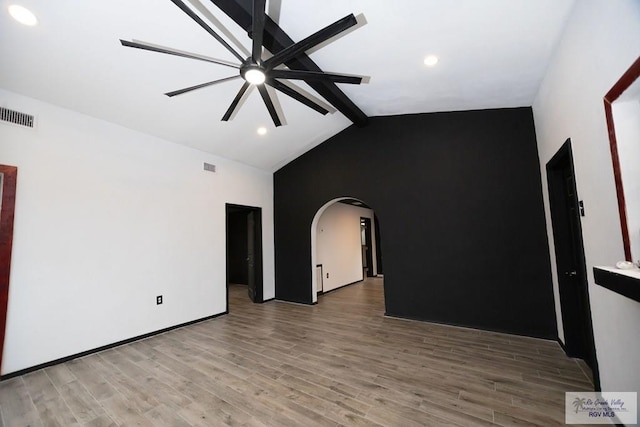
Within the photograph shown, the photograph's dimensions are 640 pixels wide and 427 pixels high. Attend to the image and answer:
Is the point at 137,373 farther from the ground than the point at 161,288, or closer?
closer

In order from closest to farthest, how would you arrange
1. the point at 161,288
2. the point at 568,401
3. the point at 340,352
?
the point at 568,401, the point at 340,352, the point at 161,288

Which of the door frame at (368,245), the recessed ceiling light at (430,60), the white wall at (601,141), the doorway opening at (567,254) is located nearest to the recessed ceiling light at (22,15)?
the recessed ceiling light at (430,60)

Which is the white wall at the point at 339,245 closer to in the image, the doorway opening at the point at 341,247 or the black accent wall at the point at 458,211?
the doorway opening at the point at 341,247

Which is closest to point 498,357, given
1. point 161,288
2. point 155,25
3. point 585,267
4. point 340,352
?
point 585,267

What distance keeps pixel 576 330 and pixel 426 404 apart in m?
2.09

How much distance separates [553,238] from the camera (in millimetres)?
3195

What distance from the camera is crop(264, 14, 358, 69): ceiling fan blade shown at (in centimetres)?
164

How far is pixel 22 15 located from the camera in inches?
84.6

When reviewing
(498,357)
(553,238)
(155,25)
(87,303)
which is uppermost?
(155,25)

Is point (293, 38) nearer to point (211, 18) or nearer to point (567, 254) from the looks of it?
point (211, 18)

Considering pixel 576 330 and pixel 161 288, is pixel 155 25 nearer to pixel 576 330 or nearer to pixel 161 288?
pixel 161 288

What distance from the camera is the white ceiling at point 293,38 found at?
88.0 inches

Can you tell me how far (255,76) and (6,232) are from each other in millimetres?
2998

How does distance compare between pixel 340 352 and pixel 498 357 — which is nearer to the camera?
pixel 498 357
